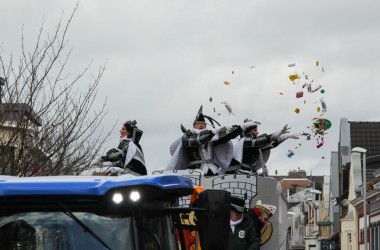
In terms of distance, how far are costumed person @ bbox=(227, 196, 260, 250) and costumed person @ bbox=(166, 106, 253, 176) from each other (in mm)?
2624

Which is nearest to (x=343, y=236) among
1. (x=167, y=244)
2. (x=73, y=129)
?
(x=73, y=129)

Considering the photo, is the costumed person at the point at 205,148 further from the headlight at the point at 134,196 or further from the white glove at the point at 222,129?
the headlight at the point at 134,196

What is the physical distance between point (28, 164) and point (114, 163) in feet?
15.3

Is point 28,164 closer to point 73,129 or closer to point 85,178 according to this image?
point 73,129

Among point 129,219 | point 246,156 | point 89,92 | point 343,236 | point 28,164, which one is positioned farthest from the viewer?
point 343,236

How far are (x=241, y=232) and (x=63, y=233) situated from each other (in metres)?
5.64

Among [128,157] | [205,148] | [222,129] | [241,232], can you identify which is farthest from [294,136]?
[241,232]

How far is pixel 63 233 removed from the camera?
300 inches

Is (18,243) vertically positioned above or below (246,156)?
below

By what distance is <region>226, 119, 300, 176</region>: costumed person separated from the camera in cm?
1586

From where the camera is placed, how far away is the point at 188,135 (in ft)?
53.1

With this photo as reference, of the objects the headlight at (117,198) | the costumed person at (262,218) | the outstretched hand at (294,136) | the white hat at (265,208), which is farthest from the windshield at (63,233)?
the outstretched hand at (294,136)

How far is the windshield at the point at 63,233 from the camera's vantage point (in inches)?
298

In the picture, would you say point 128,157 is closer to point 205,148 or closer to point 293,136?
point 205,148
